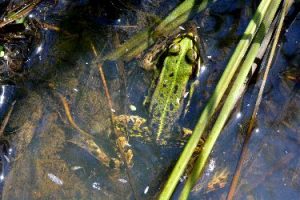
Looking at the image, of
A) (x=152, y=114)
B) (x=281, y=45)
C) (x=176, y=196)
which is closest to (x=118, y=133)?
(x=152, y=114)

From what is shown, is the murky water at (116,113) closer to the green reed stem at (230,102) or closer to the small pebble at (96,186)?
the small pebble at (96,186)

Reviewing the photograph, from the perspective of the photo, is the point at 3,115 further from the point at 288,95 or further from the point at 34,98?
the point at 288,95

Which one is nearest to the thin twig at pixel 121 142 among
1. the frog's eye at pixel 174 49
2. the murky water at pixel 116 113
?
the murky water at pixel 116 113

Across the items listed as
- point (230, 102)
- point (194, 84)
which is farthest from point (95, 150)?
point (230, 102)

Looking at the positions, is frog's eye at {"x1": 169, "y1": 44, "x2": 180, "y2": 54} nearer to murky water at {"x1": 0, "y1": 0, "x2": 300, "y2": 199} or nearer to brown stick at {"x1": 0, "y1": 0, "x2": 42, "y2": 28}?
murky water at {"x1": 0, "y1": 0, "x2": 300, "y2": 199}

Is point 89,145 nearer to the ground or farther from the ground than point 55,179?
farther from the ground

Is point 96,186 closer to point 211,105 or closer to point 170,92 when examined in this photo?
point 170,92
